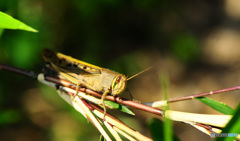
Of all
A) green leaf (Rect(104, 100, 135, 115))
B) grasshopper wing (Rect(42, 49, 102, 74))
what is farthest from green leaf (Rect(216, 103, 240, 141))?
grasshopper wing (Rect(42, 49, 102, 74))

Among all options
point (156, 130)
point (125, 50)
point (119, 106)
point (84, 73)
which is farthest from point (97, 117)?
point (125, 50)

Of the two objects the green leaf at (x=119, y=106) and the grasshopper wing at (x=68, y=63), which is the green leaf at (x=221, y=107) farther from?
the grasshopper wing at (x=68, y=63)

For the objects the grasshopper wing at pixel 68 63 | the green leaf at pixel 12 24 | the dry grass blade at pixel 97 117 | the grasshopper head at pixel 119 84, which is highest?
the green leaf at pixel 12 24

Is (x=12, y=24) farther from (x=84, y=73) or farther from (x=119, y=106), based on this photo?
(x=84, y=73)

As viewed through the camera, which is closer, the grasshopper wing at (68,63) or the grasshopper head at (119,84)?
the grasshopper head at (119,84)

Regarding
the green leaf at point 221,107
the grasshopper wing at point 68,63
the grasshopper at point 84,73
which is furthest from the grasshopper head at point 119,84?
the green leaf at point 221,107

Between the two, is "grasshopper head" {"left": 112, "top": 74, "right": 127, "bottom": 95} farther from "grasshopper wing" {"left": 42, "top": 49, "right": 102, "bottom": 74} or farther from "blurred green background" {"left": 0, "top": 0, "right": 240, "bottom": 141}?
"blurred green background" {"left": 0, "top": 0, "right": 240, "bottom": 141}

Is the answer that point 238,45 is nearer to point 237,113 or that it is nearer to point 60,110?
point 60,110
